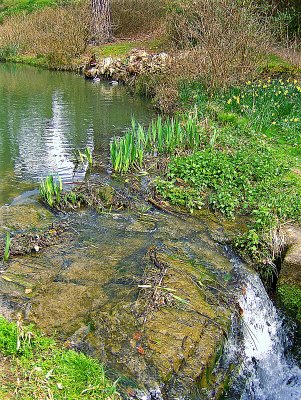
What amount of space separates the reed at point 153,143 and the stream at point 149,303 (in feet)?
1.65

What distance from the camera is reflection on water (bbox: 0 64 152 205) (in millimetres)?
7859

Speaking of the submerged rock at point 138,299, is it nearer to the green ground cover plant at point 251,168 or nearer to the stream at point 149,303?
the stream at point 149,303

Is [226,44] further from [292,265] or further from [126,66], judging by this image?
[126,66]

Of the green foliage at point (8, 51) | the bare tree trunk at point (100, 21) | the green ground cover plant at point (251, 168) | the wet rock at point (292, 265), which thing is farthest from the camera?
the green foliage at point (8, 51)

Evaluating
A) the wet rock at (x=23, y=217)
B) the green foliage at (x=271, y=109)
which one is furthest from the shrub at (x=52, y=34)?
the wet rock at (x=23, y=217)

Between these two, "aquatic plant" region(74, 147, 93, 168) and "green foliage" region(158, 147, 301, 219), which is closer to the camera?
"green foliage" region(158, 147, 301, 219)

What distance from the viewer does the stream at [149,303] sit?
359 centimetres

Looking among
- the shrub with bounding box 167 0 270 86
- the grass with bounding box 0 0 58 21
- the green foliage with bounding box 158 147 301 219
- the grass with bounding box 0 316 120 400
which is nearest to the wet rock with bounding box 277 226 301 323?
the green foliage with bounding box 158 147 301 219

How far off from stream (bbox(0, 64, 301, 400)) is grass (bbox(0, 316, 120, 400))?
0.72 ft

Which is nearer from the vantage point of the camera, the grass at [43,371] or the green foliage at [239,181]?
the grass at [43,371]

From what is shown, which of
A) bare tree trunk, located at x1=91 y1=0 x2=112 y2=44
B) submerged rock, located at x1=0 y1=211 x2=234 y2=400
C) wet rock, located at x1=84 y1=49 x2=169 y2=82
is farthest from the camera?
bare tree trunk, located at x1=91 y1=0 x2=112 y2=44

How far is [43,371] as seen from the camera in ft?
10.3

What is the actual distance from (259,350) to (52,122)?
7.73m

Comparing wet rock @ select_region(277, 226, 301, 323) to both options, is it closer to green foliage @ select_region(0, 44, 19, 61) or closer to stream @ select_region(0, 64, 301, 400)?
stream @ select_region(0, 64, 301, 400)
